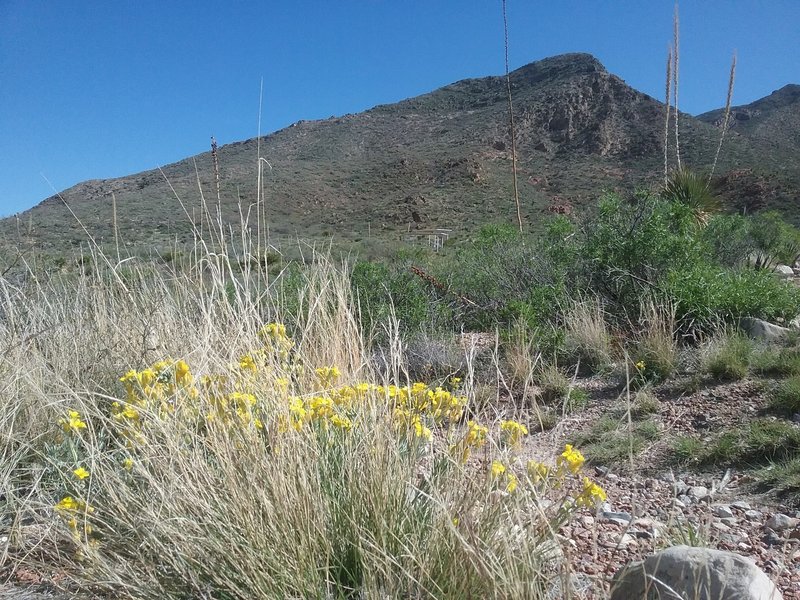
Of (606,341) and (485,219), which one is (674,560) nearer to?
(606,341)

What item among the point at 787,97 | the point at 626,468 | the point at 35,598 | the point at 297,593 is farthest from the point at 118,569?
the point at 787,97

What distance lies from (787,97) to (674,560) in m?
58.5

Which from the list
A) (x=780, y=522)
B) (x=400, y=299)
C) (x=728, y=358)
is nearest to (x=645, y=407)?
(x=728, y=358)

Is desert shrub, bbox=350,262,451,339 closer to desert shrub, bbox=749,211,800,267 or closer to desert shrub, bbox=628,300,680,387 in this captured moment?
desert shrub, bbox=628,300,680,387

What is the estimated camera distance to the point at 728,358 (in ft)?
15.3

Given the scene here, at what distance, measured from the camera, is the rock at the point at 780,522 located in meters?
2.76

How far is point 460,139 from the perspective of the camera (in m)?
46.7

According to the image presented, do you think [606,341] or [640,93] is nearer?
[606,341]

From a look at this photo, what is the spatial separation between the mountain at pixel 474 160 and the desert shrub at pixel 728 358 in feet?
70.2

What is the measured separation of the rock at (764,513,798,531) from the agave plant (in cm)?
736

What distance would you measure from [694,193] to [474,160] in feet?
109

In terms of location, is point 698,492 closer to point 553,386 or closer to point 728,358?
point 553,386

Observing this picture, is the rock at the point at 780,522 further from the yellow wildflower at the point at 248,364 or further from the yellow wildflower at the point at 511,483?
the yellow wildflower at the point at 248,364

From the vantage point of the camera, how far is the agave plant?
31.5 feet
